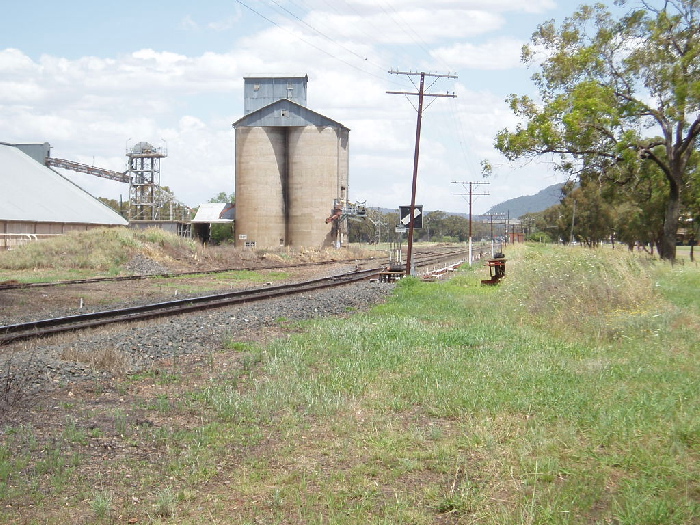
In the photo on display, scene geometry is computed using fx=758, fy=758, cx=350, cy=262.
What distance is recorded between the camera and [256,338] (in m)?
13.4

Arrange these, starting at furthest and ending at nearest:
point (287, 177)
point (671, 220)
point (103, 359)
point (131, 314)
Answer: point (287, 177) → point (671, 220) → point (131, 314) → point (103, 359)

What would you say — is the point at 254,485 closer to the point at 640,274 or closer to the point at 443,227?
the point at 640,274

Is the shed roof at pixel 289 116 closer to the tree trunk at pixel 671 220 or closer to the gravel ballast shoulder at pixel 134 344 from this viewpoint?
the tree trunk at pixel 671 220

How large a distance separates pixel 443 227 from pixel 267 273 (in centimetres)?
15111

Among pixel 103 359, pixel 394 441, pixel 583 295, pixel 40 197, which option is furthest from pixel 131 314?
pixel 40 197

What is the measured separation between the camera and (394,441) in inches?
262

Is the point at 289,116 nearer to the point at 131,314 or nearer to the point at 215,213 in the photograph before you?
the point at 215,213

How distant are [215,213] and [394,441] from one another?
207ft

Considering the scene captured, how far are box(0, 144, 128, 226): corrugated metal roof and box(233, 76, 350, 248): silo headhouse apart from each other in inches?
419

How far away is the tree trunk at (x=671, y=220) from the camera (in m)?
32.6

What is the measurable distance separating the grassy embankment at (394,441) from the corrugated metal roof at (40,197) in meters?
38.2

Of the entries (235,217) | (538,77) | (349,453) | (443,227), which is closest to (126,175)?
(235,217)

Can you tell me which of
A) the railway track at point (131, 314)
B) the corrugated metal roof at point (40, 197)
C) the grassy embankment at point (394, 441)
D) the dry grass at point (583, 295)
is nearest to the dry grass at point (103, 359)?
the grassy embankment at point (394, 441)

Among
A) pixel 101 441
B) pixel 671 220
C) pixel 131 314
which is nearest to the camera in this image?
pixel 101 441
